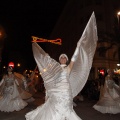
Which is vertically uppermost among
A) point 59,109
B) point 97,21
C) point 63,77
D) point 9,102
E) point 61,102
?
point 97,21

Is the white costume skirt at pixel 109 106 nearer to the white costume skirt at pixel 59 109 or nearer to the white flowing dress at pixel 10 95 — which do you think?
the white flowing dress at pixel 10 95

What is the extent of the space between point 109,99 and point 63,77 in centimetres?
564

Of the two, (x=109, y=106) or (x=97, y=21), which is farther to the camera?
(x=97, y=21)

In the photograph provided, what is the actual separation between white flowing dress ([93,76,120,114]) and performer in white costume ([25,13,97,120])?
15.4 feet

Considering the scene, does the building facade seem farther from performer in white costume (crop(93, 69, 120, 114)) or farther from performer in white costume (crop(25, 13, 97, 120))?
performer in white costume (crop(25, 13, 97, 120))

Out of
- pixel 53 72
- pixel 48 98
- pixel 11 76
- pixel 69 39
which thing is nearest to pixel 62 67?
pixel 53 72

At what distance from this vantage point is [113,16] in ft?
140

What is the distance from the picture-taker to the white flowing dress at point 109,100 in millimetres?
10938

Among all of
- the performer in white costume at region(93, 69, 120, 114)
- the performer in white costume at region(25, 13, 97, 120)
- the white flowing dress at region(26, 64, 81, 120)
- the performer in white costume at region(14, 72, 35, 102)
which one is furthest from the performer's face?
the performer in white costume at region(14, 72, 35, 102)

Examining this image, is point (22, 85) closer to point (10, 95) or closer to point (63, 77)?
point (10, 95)

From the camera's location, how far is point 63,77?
598cm

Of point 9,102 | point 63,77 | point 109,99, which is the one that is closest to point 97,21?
point 109,99

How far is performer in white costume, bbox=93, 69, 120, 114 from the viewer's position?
10938 millimetres

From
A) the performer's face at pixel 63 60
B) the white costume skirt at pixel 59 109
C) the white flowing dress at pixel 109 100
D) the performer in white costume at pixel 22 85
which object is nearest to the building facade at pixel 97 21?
the performer in white costume at pixel 22 85
